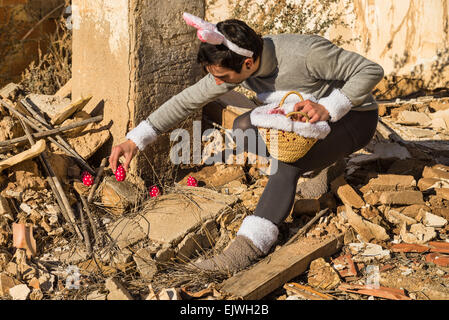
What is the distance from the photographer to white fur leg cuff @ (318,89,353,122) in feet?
9.72

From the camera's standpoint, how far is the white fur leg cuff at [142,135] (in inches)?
129

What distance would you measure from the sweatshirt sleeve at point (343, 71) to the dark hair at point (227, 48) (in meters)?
0.37

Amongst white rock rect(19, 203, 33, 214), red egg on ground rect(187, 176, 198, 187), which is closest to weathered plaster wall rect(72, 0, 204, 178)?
red egg on ground rect(187, 176, 198, 187)

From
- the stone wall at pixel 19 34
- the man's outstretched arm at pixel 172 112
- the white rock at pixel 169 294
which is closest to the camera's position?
the white rock at pixel 169 294

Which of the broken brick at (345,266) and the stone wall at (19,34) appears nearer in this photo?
the broken brick at (345,266)

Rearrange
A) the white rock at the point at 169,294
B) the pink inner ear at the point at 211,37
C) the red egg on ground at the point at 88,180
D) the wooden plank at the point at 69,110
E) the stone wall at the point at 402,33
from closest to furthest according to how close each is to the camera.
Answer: the white rock at the point at 169,294
the pink inner ear at the point at 211,37
the red egg on ground at the point at 88,180
the wooden plank at the point at 69,110
the stone wall at the point at 402,33

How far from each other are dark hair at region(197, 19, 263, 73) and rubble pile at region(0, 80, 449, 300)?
1000 millimetres

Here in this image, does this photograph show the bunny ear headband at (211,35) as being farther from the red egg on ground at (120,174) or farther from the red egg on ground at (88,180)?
the red egg on ground at (88,180)

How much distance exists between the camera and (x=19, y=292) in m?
2.80

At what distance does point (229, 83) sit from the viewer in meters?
3.14

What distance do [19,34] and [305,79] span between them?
3606 mm

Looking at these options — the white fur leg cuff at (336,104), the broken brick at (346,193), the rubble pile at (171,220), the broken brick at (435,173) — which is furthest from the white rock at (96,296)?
the broken brick at (435,173)

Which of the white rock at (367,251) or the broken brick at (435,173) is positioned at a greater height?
the broken brick at (435,173)

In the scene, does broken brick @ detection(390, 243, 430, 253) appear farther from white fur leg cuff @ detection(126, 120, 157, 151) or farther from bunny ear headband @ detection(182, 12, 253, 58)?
white fur leg cuff @ detection(126, 120, 157, 151)
